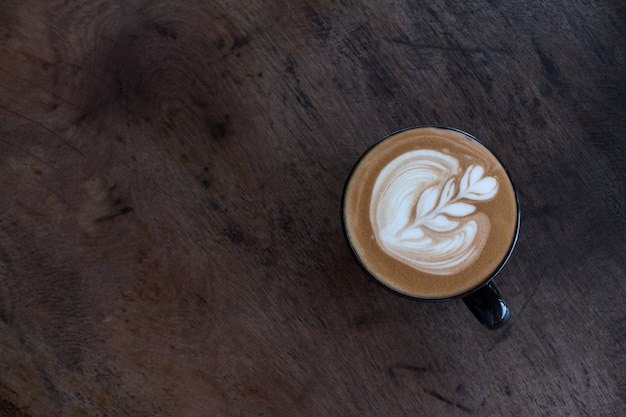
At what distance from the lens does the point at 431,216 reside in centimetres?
103

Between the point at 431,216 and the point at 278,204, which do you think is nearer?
the point at 431,216

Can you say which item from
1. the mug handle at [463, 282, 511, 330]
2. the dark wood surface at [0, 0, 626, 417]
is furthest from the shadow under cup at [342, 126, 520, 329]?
the dark wood surface at [0, 0, 626, 417]

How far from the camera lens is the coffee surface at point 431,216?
1.03 m

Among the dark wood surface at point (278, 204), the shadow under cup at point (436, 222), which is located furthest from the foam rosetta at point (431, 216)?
the dark wood surface at point (278, 204)

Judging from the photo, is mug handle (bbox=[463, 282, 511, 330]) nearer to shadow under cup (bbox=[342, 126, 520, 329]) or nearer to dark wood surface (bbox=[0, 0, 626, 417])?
shadow under cup (bbox=[342, 126, 520, 329])

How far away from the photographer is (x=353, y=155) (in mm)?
1160

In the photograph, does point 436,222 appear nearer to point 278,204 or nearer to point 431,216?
point 431,216

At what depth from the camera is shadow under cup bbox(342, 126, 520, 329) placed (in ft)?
3.36

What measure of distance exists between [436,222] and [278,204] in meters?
0.31

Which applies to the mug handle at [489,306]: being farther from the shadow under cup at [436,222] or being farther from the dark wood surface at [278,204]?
the dark wood surface at [278,204]

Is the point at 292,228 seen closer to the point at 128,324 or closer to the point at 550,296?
the point at 128,324

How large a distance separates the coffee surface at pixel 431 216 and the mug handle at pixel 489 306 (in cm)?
2

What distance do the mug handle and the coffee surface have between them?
0.02 m

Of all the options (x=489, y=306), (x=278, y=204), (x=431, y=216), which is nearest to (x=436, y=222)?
(x=431, y=216)
